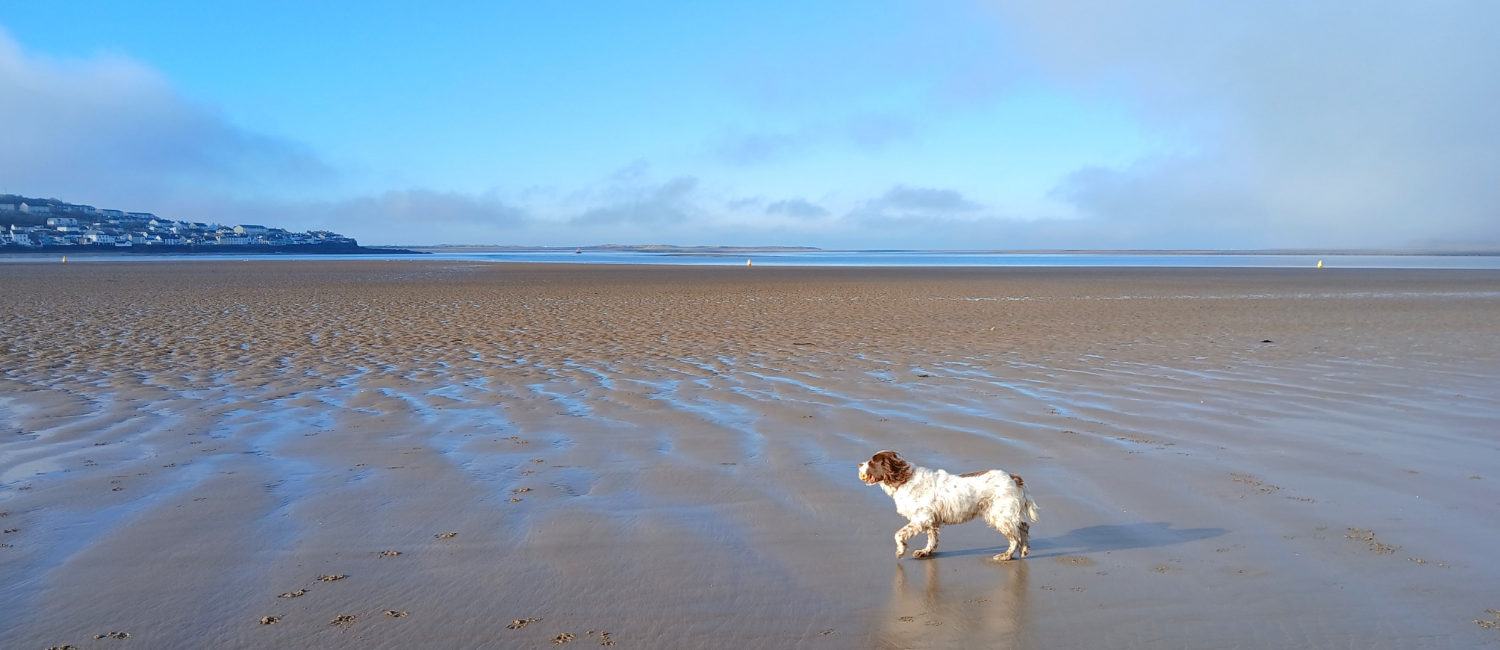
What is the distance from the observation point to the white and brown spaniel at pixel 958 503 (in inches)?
205

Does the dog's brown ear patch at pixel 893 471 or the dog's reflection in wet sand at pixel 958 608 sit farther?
the dog's brown ear patch at pixel 893 471

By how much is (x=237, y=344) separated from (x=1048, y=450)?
14376mm

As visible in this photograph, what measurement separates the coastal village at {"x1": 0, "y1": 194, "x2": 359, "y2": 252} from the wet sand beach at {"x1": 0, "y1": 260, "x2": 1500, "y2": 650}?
123946 mm

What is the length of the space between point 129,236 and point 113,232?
5970mm

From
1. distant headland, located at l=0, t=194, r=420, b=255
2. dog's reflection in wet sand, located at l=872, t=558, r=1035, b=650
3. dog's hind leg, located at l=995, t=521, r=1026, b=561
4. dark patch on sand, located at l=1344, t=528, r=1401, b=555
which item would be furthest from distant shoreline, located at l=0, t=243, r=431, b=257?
dark patch on sand, located at l=1344, t=528, r=1401, b=555

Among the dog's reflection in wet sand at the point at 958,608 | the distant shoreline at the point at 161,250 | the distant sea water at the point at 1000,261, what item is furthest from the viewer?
the distant shoreline at the point at 161,250

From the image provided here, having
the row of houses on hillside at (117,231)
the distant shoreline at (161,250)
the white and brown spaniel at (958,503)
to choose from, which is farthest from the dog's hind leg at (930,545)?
the row of houses on hillside at (117,231)

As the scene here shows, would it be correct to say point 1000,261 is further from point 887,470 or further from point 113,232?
point 113,232

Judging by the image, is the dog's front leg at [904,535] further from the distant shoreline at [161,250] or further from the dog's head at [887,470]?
the distant shoreline at [161,250]

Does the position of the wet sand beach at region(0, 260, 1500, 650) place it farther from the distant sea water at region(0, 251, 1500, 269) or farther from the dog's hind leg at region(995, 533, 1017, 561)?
the distant sea water at region(0, 251, 1500, 269)

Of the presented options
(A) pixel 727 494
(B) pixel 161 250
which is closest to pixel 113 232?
(B) pixel 161 250

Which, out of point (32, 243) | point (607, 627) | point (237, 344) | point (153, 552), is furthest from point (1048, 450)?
→ point (32, 243)

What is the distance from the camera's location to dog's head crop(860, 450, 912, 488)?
5430mm

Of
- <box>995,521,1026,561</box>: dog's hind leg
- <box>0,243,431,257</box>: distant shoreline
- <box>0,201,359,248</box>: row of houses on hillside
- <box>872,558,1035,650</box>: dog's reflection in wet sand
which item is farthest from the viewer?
<box>0,201,359,248</box>: row of houses on hillside
